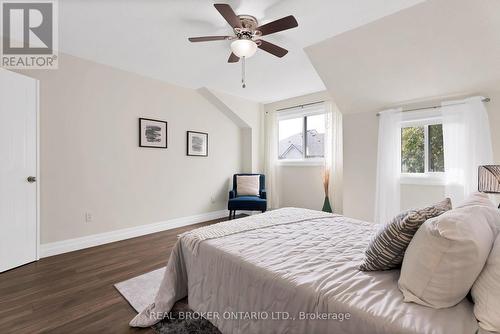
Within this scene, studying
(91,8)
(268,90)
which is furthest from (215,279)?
(268,90)

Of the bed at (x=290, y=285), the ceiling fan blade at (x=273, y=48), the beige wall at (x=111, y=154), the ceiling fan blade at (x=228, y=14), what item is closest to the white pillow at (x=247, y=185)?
the beige wall at (x=111, y=154)

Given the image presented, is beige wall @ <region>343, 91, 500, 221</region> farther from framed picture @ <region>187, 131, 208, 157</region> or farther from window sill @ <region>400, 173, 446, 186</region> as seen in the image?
framed picture @ <region>187, 131, 208, 157</region>

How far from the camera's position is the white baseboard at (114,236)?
9.25ft

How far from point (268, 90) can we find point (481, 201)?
363cm

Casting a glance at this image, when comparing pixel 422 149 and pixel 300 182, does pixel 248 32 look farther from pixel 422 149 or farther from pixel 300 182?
pixel 300 182

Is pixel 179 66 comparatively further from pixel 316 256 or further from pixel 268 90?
pixel 316 256

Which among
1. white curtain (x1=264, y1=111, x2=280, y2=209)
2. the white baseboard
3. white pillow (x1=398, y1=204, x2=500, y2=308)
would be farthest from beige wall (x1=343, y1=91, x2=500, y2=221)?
the white baseboard

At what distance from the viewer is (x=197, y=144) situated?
4.41m

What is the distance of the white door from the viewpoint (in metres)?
2.36

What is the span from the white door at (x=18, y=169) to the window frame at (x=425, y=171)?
14.8ft

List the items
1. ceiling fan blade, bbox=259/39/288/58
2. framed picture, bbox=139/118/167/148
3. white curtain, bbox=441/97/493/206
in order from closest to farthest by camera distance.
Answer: ceiling fan blade, bbox=259/39/288/58
white curtain, bbox=441/97/493/206
framed picture, bbox=139/118/167/148

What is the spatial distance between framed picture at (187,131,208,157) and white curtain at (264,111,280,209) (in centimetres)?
139

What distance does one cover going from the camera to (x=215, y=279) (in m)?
1.45

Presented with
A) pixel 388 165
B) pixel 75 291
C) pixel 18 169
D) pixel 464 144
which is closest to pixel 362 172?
pixel 388 165
